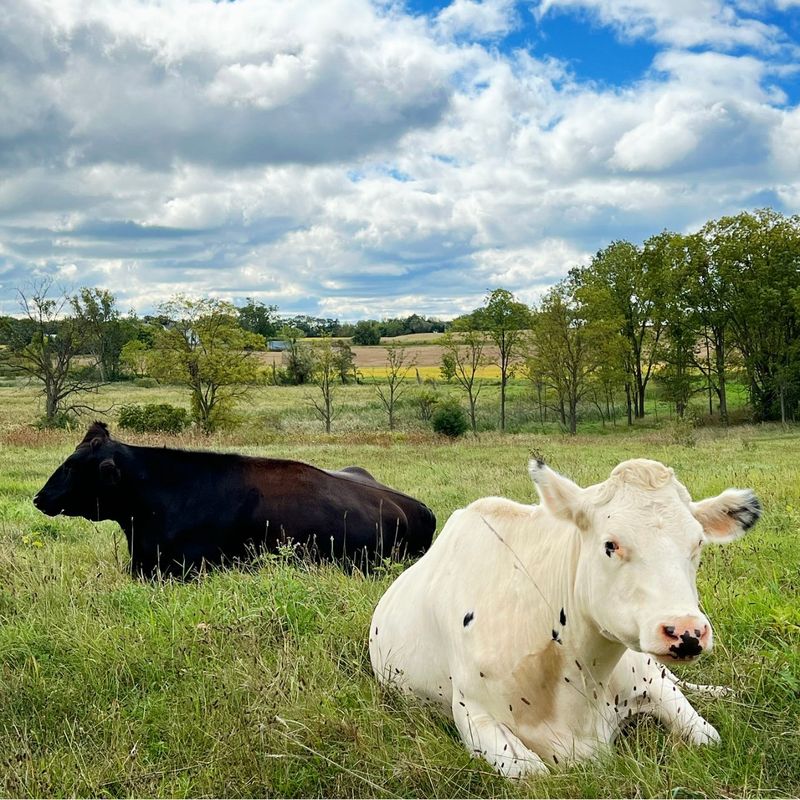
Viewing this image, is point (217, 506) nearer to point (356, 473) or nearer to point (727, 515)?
point (356, 473)

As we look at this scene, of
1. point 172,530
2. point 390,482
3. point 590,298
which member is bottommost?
point 390,482

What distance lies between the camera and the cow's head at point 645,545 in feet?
10.0

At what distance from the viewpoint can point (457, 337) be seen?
61000 millimetres

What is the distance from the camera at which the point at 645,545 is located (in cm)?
325

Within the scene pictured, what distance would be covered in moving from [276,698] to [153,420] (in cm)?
4219

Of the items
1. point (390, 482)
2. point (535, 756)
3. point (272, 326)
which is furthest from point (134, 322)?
point (535, 756)

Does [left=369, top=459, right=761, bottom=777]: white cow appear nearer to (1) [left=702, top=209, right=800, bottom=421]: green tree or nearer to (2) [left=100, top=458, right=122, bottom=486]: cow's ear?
(2) [left=100, top=458, right=122, bottom=486]: cow's ear

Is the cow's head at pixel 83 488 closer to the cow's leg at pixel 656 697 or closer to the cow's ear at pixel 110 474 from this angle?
the cow's ear at pixel 110 474

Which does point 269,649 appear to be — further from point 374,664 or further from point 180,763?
point 180,763

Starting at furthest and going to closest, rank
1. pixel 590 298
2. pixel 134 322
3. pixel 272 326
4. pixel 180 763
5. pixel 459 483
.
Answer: pixel 272 326, pixel 134 322, pixel 590 298, pixel 459 483, pixel 180 763

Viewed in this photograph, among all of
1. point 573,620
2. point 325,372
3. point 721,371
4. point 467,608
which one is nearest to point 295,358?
point 325,372

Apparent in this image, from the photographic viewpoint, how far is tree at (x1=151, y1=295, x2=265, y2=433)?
49.3m

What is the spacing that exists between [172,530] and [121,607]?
2.17m

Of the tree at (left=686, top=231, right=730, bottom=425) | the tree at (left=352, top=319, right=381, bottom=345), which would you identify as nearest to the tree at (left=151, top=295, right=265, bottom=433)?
the tree at (left=686, top=231, right=730, bottom=425)
